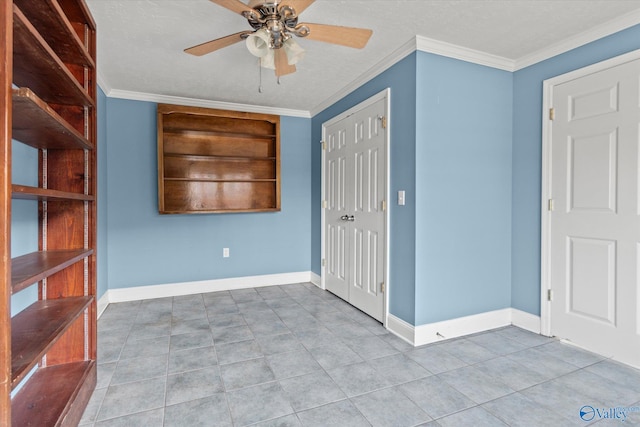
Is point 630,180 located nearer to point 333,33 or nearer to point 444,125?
point 444,125

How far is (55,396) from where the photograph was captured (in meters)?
1.59

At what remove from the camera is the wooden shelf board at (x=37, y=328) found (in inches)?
45.2

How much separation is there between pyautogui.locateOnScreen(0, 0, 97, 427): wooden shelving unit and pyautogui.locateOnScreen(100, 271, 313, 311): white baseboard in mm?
1928

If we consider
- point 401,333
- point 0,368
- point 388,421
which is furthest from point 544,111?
point 0,368

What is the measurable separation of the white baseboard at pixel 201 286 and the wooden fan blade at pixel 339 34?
310 cm

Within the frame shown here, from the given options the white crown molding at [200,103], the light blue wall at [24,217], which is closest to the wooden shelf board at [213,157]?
the white crown molding at [200,103]

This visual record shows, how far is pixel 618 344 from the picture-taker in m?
2.28

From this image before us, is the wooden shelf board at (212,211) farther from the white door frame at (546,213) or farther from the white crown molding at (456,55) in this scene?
the white door frame at (546,213)

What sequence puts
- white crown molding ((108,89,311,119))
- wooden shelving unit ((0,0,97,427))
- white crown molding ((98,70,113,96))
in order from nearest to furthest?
wooden shelving unit ((0,0,97,427)) → white crown molding ((98,70,113,96)) → white crown molding ((108,89,311,119))

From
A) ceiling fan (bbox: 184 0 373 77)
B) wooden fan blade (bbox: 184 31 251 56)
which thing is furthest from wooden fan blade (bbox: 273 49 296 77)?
wooden fan blade (bbox: 184 31 251 56)

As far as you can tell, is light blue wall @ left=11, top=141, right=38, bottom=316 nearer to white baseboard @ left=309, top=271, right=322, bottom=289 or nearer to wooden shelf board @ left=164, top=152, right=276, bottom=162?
wooden shelf board @ left=164, top=152, right=276, bottom=162

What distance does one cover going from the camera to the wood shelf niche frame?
3.83 metres

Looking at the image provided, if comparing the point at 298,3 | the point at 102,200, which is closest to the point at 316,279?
the point at 102,200

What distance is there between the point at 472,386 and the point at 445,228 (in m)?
1.15
